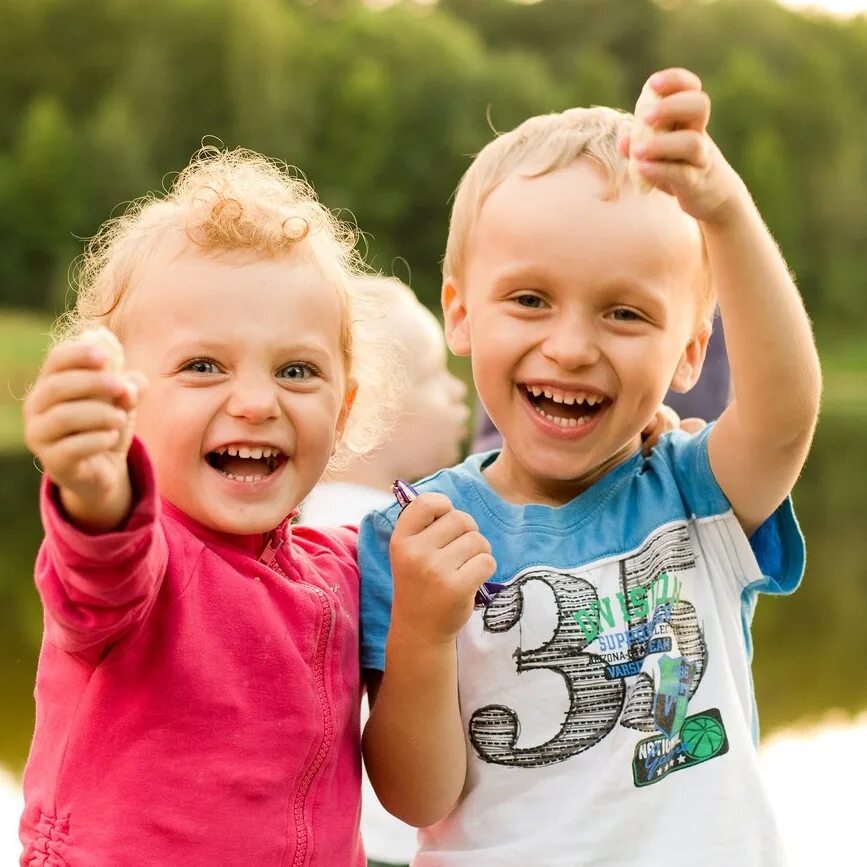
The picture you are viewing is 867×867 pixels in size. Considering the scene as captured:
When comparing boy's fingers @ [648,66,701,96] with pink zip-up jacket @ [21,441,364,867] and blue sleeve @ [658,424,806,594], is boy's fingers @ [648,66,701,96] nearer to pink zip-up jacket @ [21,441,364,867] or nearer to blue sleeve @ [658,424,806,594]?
blue sleeve @ [658,424,806,594]

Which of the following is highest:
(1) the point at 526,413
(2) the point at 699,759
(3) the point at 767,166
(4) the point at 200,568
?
(3) the point at 767,166

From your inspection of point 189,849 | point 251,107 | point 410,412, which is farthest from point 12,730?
point 251,107

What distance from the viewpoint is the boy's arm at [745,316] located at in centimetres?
115

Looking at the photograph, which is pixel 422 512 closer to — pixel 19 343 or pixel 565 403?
pixel 565 403

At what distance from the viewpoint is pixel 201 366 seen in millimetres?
1330

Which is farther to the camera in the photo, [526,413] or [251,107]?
[251,107]

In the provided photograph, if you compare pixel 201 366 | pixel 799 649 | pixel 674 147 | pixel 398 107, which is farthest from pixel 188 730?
pixel 398 107

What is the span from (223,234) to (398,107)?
11.9 m

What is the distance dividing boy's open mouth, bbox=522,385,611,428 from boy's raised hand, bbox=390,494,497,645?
17 cm

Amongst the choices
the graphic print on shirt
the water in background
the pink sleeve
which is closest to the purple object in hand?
the graphic print on shirt

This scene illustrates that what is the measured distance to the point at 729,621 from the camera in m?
1.47

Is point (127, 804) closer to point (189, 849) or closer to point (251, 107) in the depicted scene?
point (189, 849)

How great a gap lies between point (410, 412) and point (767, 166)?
10914 millimetres

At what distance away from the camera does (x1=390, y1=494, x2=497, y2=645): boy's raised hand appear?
51.7 inches
